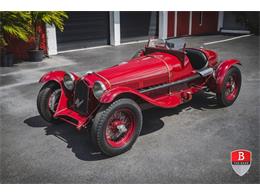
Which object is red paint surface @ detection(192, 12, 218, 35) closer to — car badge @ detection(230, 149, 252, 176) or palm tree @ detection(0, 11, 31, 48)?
palm tree @ detection(0, 11, 31, 48)

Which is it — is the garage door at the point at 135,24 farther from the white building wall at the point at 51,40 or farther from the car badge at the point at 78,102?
the car badge at the point at 78,102

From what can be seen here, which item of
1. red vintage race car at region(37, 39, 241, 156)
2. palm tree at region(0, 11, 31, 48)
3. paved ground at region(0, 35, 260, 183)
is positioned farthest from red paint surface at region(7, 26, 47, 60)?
red vintage race car at region(37, 39, 241, 156)

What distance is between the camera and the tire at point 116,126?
4219mm

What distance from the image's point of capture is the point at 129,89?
457cm

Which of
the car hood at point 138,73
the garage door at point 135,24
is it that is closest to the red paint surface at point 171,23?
the garage door at point 135,24

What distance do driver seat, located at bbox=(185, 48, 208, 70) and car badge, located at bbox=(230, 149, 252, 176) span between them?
230 centimetres

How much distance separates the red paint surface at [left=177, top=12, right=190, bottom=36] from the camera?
17578 mm

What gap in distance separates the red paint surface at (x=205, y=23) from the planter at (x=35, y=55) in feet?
36.3

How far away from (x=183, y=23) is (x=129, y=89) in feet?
47.4

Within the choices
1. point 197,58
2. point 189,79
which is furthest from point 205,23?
point 189,79

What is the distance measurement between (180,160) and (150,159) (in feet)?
1.47

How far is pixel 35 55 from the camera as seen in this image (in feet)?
35.6

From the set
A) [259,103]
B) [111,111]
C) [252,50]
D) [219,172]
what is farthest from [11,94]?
[252,50]

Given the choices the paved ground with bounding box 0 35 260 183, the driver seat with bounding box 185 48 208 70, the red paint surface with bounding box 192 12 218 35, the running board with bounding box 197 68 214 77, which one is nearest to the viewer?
the paved ground with bounding box 0 35 260 183
